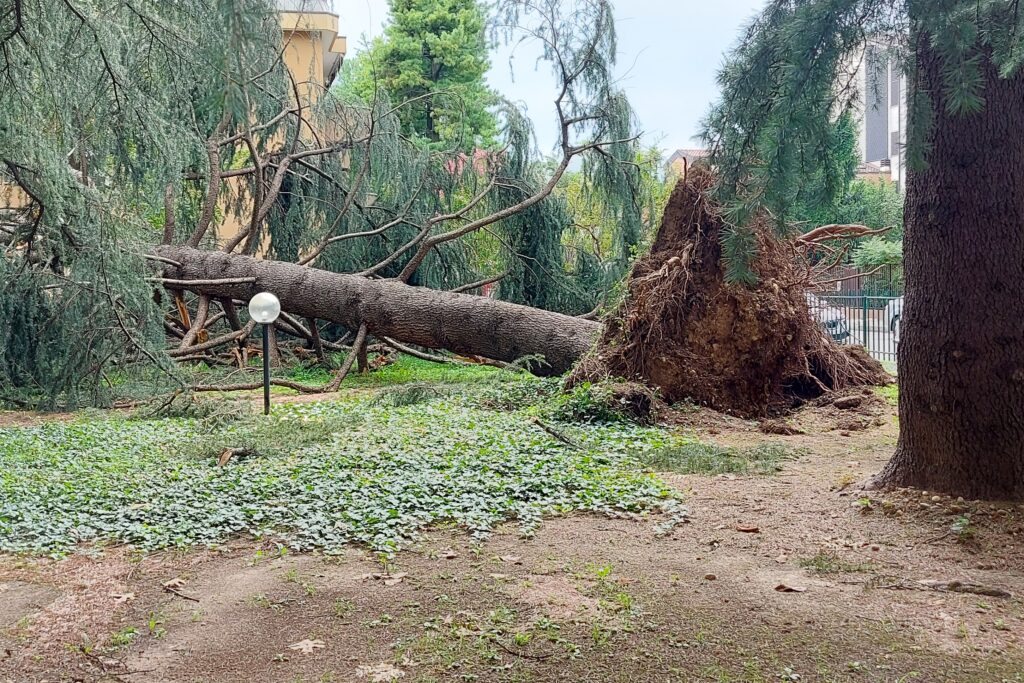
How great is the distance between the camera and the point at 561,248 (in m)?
12.7

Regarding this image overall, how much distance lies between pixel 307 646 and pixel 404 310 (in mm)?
7710

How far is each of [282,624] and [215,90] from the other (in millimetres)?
1840

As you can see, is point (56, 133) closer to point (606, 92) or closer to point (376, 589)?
point (376, 589)

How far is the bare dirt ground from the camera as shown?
2.92 m

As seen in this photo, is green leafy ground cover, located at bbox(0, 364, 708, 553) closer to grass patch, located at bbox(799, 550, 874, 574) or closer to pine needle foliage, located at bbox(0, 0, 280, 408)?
grass patch, located at bbox(799, 550, 874, 574)

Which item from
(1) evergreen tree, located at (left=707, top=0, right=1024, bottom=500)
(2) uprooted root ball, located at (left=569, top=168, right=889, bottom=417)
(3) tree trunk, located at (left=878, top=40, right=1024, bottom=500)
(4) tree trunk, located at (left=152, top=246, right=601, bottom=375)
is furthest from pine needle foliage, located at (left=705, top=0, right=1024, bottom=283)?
(4) tree trunk, located at (left=152, top=246, right=601, bottom=375)

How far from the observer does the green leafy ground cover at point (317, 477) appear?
4461mm

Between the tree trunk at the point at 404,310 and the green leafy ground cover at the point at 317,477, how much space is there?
2204 mm

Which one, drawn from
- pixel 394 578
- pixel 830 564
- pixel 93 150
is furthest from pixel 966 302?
pixel 93 150

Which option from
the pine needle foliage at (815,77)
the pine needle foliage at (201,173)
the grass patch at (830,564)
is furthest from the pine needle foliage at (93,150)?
the grass patch at (830,564)

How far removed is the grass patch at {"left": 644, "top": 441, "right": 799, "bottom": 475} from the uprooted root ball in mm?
1415

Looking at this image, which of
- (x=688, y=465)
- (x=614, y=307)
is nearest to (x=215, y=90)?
(x=688, y=465)

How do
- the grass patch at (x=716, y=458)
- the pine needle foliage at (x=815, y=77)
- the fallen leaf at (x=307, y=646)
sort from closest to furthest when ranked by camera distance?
1. the pine needle foliage at (x=815, y=77)
2. the fallen leaf at (x=307, y=646)
3. the grass patch at (x=716, y=458)

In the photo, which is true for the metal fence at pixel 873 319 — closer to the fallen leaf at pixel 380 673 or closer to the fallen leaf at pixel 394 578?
the fallen leaf at pixel 394 578
